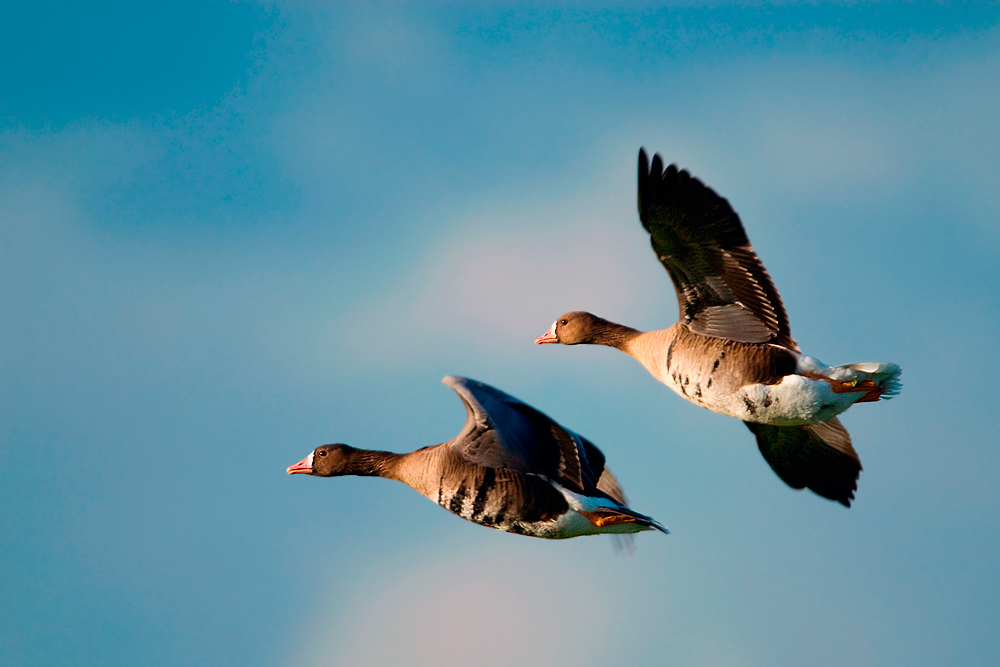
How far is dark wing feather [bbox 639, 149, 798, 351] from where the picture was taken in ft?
38.3

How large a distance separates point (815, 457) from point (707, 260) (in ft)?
13.1

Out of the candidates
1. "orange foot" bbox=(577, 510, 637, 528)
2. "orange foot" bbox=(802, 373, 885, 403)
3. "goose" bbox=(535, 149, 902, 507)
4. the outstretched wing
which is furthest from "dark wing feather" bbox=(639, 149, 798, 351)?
"orange foot" bbox=(577, 510, 637, 528)

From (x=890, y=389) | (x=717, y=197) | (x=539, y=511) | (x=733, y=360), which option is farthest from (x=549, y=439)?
(x=890, y=389)

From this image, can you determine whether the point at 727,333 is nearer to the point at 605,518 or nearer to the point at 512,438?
the point at 605,518

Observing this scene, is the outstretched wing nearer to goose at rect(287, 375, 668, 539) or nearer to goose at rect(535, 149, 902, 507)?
goose at rect(287, 375, 668, 539)

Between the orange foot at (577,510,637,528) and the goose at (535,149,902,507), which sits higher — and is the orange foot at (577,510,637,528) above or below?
below

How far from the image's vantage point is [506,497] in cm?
1145

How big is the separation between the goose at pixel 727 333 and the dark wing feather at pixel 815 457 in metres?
2.07

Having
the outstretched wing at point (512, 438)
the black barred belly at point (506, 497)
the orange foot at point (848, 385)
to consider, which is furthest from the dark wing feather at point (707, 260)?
the black barred belly at point (506, 497)

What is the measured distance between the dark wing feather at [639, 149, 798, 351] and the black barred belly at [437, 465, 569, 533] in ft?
9.40

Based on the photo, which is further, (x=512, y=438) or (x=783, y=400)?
(x=783, y=400)

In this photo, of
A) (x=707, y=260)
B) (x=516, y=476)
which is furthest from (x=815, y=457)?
(x=516, y=476)

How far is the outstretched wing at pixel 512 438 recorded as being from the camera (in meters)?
11.5

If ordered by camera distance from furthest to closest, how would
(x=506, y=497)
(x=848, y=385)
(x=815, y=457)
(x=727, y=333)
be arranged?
1. (x=815, y=457)
2. (x=727, y=333)
3. (x=848, y=385)
4. (x=506, y=497)
